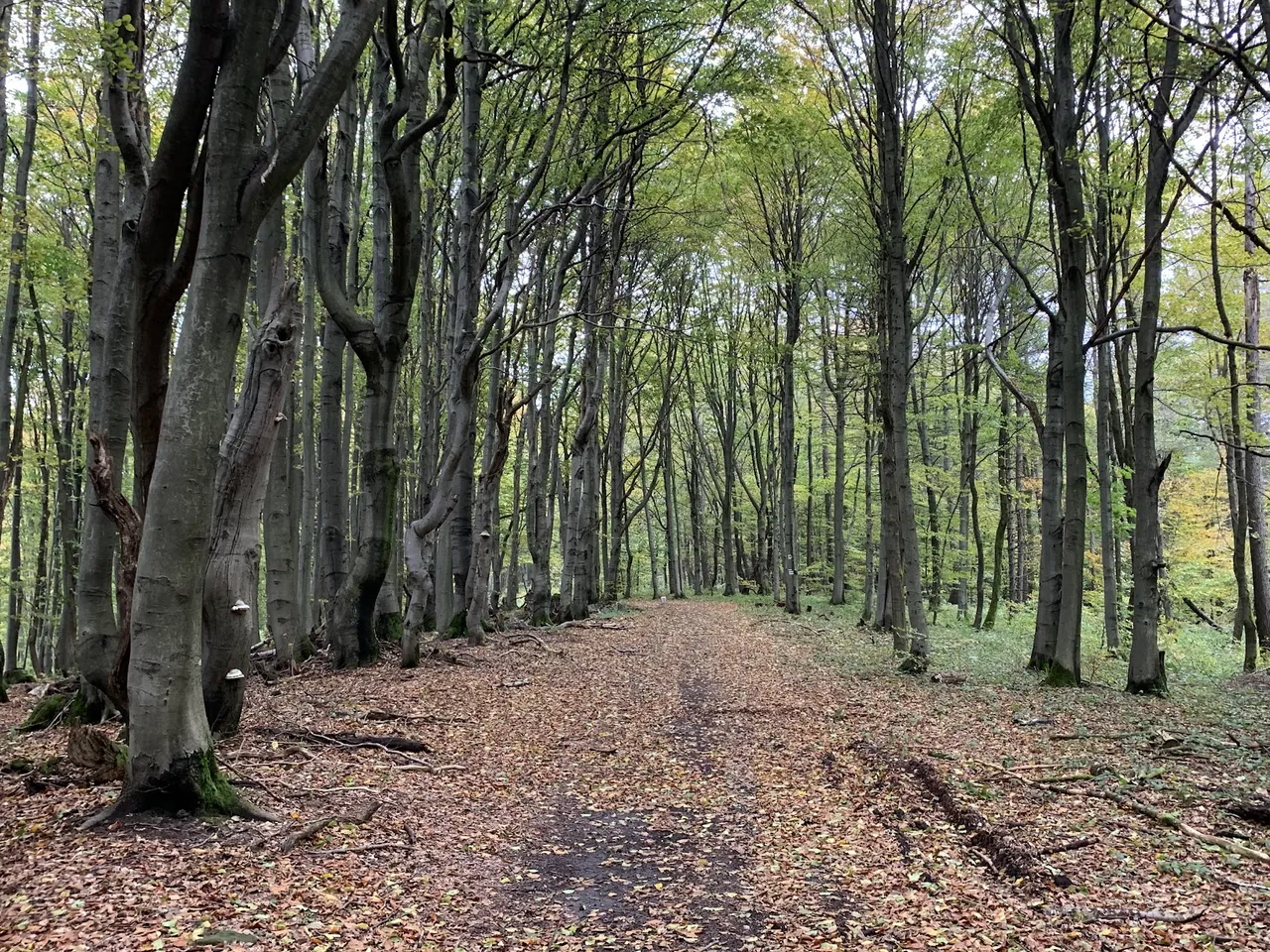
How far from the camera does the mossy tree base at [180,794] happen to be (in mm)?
3898

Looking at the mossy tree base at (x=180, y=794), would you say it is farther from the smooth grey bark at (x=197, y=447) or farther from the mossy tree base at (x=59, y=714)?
the mossy tree base at (x=59, y=714)

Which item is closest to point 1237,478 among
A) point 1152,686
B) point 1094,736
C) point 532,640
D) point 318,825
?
point 1152,686

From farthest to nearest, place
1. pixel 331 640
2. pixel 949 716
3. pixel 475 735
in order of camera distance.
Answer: pixel 331 640, pixel 949 716, pixel 475 735

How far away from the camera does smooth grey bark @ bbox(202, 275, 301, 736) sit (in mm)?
5434

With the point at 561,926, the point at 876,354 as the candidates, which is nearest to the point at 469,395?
the point at 561,926

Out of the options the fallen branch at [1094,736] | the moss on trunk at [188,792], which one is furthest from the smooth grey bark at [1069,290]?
the moss on trunk at [188,792]

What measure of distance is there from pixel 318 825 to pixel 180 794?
73 centimetres

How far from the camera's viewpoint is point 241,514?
18.3 ft

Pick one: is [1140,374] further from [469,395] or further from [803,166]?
[803,166]

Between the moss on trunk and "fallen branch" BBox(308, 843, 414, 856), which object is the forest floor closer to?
"fallen branch" BBox(308, 843, 414, 856)

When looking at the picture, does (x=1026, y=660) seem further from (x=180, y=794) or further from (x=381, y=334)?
(x=180, y=794)

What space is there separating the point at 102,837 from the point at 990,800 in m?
5.21

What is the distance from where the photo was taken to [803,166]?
19094 mm

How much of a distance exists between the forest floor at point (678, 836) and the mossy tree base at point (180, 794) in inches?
4.9
